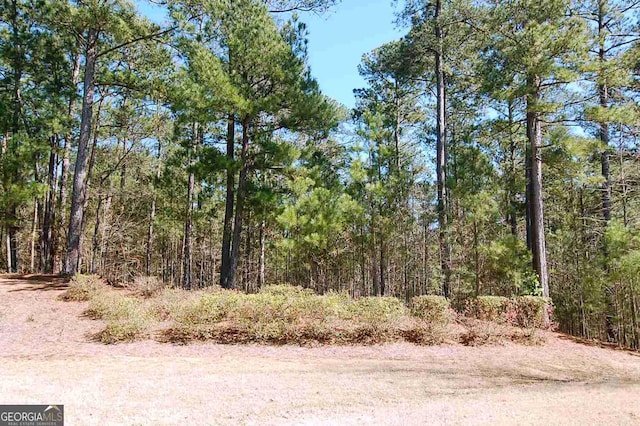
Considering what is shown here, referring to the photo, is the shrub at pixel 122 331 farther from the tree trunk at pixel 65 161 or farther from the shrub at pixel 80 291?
the tree trunk at pixel 65 161

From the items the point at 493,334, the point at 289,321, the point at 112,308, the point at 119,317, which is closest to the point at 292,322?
the point at 289,321

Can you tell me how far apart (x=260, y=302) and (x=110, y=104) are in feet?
41.1

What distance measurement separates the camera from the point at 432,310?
29.6 ft

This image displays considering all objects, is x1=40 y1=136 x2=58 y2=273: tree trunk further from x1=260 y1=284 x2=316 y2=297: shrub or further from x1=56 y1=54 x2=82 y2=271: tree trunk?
Answer: x1=260 y1=284 x2=316 y2=297: shrub

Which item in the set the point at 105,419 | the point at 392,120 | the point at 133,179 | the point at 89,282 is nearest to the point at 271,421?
the point at 105,419

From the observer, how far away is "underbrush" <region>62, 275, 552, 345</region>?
7801mm

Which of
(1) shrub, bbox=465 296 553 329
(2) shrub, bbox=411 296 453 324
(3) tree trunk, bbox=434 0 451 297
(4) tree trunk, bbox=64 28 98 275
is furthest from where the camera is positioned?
(3) tree trunk, bbox=434 0 451 297

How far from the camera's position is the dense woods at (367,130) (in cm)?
1053

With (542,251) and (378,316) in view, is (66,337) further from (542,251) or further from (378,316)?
(542,251)

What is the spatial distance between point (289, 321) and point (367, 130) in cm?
918

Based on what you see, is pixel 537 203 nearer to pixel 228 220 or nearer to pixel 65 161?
pixel 228 220

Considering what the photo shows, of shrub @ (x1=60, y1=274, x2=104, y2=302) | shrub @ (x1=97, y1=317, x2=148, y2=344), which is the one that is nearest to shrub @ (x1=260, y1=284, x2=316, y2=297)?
shrub @ (x1=97, y1=317, x2=148, y2=344)

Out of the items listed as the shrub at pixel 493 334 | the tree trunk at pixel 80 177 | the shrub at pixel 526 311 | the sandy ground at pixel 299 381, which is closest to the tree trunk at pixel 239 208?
the tree trunk at pixel 80 177

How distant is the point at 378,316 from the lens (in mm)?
8391
